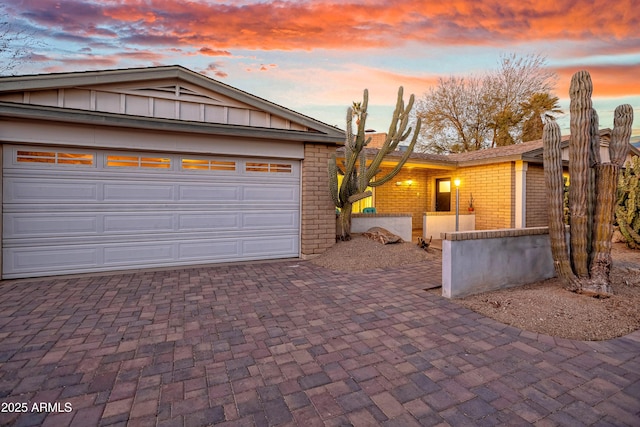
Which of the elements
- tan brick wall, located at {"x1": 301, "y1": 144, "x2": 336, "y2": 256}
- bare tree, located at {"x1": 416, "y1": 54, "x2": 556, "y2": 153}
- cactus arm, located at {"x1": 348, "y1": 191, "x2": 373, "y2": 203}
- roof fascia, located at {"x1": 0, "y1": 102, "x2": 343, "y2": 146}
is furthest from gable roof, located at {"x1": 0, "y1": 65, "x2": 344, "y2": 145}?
bare tree, located at {"x1": 416, "y1": 54, "x2": 556, "y2": 153}

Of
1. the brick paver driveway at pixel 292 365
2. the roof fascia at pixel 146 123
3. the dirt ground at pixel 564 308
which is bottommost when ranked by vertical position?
the brick paver driveway at pixel 292 365

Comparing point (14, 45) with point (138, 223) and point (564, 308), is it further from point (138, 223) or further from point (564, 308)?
point (564, 308)

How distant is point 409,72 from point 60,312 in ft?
42.8

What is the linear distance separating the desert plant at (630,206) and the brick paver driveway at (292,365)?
26.3 ft

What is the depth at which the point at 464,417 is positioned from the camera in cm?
209

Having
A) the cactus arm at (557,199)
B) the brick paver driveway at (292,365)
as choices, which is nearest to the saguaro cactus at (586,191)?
the cactus arm at (557,199)

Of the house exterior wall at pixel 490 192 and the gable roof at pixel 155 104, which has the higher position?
the gable roof at pixel 155 104

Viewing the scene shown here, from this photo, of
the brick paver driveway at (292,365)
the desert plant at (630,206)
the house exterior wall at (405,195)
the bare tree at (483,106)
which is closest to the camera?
the brick paver driveway at (292,365)

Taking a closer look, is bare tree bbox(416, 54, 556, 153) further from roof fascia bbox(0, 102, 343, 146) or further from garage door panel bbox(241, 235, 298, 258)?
garage door panel bbox(241, 235, 298, 258)

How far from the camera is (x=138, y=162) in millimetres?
6383

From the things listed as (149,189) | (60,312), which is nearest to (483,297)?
(60,312)

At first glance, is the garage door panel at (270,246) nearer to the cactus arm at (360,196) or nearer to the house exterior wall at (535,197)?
the cactus arm at (360,196)

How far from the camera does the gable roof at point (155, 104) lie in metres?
5.40

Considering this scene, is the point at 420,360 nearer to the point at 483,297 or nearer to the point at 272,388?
the point at 272,388
